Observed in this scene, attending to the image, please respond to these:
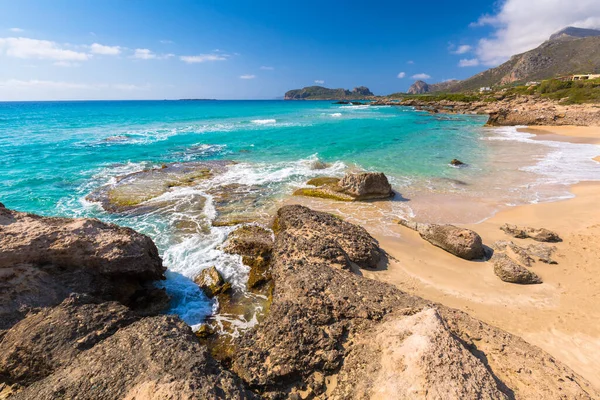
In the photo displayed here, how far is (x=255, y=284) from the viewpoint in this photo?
334 inches

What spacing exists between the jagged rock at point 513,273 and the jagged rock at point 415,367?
5.44 m

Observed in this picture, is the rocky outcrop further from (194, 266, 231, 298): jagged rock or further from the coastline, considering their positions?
(194, 266, 231, 298): jagged rock

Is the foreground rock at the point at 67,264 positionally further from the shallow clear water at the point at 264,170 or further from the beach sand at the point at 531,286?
the beach sand at the point at 531,286

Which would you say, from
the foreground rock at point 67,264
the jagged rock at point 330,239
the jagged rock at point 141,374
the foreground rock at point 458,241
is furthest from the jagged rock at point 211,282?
the foreground rock at point 458,241

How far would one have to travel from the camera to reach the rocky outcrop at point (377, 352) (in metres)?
3.91

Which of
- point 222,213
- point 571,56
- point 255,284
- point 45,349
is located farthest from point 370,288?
point 571,56

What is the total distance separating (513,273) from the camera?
27.5ft

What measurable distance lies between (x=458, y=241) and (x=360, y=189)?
6057mm

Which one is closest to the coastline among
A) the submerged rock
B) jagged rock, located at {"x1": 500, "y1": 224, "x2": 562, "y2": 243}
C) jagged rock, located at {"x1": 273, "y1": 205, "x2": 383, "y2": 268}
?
jagged rock, located at {"x1": 500, "y1": 224, "x2": 562, "y2": 243}

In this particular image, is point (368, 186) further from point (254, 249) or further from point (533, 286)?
point (533, 286)

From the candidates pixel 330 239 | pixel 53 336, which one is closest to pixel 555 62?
pixel 330 239

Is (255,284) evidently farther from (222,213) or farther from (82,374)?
(222,213)

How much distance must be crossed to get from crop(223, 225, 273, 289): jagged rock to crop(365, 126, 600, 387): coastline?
136 inches

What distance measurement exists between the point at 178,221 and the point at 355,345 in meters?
10.5
